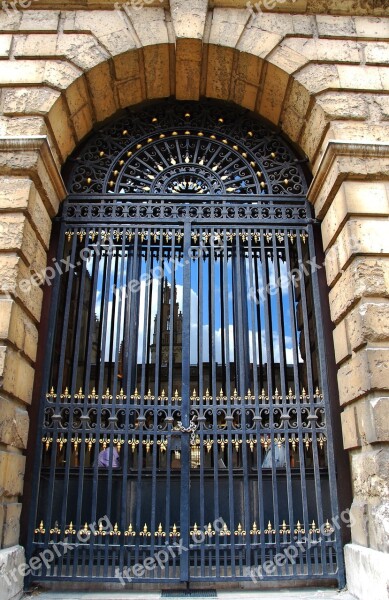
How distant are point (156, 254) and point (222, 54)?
2.64 m

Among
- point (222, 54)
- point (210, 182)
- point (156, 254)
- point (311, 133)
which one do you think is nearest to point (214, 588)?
point (156, 254)

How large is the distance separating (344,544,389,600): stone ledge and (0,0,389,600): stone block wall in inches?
6.5

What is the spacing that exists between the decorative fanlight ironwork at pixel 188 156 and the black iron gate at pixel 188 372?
0.07ft

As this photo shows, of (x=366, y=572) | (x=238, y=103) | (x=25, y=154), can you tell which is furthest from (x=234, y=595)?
(x=238, y=103)

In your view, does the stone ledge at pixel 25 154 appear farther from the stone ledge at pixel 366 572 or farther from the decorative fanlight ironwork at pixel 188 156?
the stone ledge at pixel 366 572

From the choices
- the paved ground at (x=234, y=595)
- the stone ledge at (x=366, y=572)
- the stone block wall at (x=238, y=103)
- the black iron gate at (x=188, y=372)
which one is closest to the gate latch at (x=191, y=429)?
the black iron gate at (x=188, y=372)

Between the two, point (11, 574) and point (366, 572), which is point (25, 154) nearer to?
point (11, 574)

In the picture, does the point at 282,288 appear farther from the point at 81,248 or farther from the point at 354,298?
the point at 81,248

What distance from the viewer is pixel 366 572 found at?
165 inches

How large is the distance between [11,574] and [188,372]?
250cm

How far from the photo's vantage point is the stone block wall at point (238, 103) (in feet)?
15.1

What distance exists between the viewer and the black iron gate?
16.0 ft

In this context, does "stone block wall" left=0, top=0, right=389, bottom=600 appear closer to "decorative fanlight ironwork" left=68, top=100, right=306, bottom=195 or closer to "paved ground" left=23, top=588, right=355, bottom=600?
"decorative fanlight ironwork" left=68, top=100, right=306, bottom=195

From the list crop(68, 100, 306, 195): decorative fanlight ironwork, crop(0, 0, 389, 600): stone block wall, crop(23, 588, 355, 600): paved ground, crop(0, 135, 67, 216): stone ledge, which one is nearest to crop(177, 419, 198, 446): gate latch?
crop(23, 588, 355, 600): paved ground
